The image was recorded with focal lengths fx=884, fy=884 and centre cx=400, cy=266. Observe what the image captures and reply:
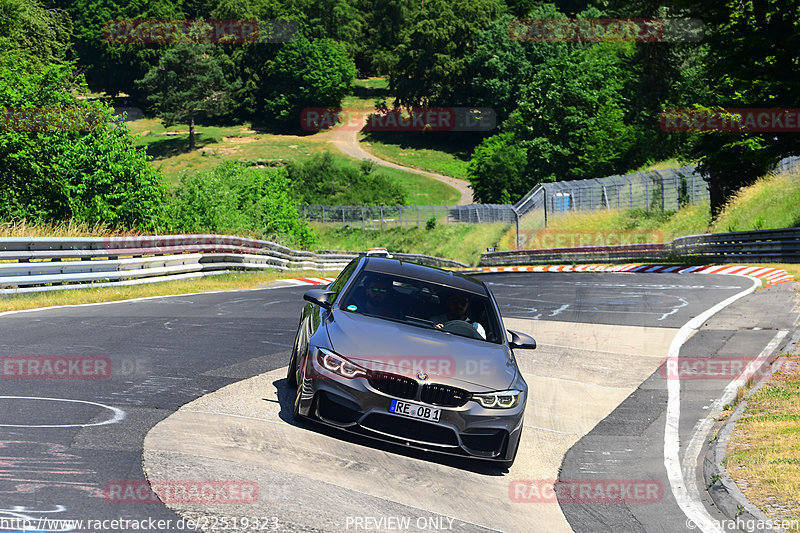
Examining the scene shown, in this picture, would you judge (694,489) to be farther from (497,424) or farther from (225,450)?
(225,450)

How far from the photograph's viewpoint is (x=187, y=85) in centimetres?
12050

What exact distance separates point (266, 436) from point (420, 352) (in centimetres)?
148

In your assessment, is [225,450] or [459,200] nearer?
[225,450]

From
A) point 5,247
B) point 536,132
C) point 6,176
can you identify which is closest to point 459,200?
point 536,132

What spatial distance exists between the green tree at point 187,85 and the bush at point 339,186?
94.9ft

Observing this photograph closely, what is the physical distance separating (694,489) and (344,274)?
13.6ft

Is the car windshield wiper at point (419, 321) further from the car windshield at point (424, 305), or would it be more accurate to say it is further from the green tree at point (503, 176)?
the green tree at point (503, 176)

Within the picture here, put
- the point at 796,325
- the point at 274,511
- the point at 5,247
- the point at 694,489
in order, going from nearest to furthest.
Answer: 1. the point at 274,511
2. the point at 694,489
3. the point at 796,325
4. the point at 5,247

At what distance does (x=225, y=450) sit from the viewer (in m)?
6.76

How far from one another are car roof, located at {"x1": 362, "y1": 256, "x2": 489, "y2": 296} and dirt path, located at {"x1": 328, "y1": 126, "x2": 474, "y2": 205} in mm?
86933

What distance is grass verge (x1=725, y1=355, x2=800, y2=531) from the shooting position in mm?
6582

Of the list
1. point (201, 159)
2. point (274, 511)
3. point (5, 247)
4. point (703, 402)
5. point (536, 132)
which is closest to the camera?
point (274, 511)

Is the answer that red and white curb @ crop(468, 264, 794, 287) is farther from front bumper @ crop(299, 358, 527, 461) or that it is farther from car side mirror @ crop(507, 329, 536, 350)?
front bumper @ crop(299, 358, 527, 461)

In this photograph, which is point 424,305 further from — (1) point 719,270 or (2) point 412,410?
(1) point 719,270
